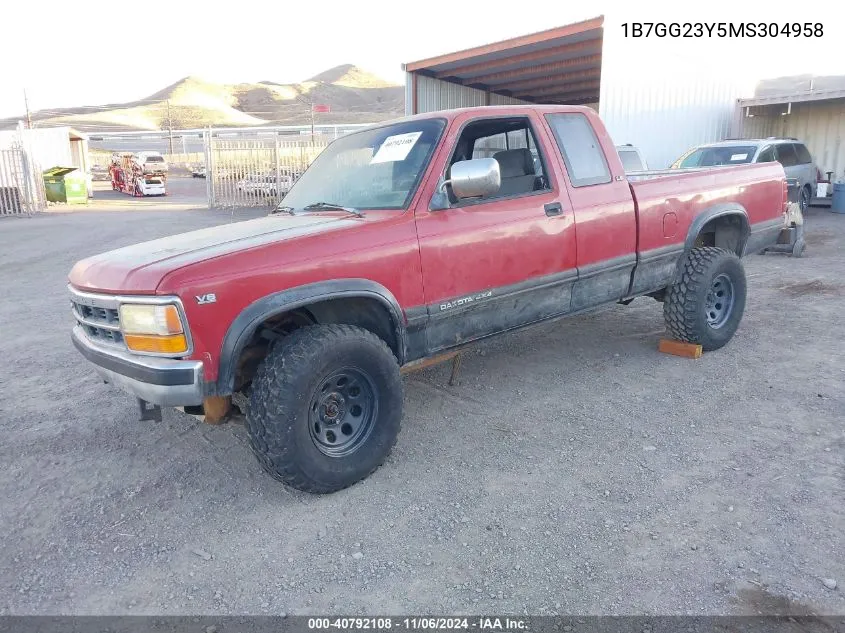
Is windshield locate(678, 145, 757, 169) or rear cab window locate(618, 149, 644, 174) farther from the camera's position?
windshield locate(678, 145, 757, 169)

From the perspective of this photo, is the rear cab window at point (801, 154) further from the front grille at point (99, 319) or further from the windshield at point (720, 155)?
the front grille at point (99, 319)

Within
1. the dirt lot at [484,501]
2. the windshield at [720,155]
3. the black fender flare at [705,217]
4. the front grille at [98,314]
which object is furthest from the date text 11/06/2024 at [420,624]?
the windshield at [720,155]

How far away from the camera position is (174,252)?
10.7 ft

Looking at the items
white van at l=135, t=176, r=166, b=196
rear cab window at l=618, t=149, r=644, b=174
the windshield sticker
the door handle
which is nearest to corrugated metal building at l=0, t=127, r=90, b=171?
white van at l=135, t=176, r=166, b=196

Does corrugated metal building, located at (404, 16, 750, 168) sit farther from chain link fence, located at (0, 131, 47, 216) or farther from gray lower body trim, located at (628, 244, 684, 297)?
chain link fence, located at (0, 131, 47, 216)

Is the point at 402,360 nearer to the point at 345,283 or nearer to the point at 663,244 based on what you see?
the point at 345,283

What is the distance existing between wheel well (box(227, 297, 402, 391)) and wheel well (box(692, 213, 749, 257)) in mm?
3198

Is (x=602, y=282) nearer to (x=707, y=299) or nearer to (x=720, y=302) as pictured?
(x=707, y=299)

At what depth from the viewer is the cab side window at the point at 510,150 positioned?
4.14 meters

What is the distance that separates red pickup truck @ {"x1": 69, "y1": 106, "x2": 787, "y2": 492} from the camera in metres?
2.97

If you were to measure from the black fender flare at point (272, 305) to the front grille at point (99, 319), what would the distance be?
0.59m

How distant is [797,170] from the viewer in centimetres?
1407

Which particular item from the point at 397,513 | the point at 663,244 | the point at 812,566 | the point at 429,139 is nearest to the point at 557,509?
the point at 397,513

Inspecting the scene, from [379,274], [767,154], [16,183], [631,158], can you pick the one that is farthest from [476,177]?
[16,183]
